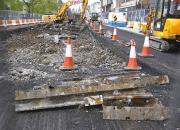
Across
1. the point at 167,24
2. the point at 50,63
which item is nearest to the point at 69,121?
the point at 50,63

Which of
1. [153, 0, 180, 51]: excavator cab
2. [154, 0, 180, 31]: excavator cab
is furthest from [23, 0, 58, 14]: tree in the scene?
[153, 0, 180, 51]: excavator cab

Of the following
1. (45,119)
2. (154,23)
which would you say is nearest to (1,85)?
(45,119)

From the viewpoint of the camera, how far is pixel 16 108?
19.9 ft

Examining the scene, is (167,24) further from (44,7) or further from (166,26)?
(44,7)

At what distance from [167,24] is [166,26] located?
134mm

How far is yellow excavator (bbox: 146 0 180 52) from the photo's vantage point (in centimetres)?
1497

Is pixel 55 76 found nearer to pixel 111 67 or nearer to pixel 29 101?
pixel 111 67

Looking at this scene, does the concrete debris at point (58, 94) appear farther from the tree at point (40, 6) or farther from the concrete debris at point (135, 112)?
the tree at point (40, 6)

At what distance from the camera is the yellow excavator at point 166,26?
15.0 m

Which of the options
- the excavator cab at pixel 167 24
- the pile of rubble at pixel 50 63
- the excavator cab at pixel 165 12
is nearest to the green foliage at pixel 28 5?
the excavator cab at pixel 165 12

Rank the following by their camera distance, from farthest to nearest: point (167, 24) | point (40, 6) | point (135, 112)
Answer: point (40, 6) → point (167, 24) → point (135, 112)

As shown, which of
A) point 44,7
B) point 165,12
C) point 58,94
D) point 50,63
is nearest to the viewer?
point 58,94

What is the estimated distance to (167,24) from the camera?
598 inches

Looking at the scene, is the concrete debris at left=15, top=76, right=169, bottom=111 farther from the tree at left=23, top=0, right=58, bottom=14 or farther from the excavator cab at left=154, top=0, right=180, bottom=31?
the tree at left=23, top=0, right=58, bottom=14
